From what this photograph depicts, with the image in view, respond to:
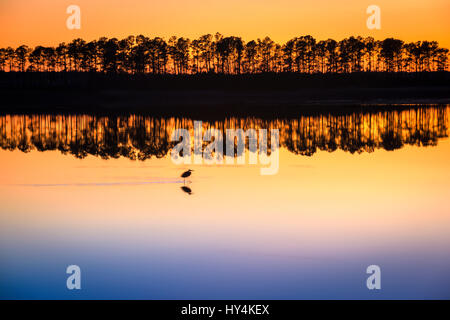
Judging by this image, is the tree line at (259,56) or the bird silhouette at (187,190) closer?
the bird silhouette at (187,190)

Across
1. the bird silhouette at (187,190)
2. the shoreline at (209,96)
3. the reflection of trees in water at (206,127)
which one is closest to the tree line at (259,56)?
the shoreline at (209,96)

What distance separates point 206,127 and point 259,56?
7619 centimetres

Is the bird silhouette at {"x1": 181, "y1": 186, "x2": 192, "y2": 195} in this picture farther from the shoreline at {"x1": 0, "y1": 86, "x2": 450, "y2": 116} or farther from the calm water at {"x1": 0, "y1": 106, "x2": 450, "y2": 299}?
the shoreline at {"x1": 0, "y1": 86, "x2": 450, "y2": 116}

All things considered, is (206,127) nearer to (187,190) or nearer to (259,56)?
(187,190)

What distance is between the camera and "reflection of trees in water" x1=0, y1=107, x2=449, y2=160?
22.2 metres

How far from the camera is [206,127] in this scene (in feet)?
97.0

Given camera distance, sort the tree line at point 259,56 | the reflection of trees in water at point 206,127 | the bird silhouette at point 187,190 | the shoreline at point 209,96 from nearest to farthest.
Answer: the bird silhouette at point 187,190 < the reflection of trees in water at point 206,127 < the shoreline at point 209,96 < the tree line at point 259,56

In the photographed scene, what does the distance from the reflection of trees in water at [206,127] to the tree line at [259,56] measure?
64.0 meters

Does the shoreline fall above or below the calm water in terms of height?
above

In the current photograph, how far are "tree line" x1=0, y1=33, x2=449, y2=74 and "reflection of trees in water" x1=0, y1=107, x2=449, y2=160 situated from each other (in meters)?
64.0

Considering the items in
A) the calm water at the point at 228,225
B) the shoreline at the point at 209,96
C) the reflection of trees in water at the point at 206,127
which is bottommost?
the calm water at the point at 228,225

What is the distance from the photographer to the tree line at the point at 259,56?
321 ft

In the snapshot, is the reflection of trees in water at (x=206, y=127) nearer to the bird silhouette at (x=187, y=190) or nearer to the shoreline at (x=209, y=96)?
the bird silhouette at (x=187, y=190)

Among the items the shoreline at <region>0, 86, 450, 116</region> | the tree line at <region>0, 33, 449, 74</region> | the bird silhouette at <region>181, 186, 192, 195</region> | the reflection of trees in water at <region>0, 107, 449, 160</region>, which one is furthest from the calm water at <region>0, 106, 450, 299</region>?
the tree line at <region>0, 33, 449, 74</region>
